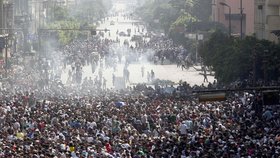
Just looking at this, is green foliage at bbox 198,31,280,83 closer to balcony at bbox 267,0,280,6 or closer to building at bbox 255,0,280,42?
building at bbox 255,0,280,42

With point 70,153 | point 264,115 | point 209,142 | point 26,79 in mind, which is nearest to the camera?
point 70,153

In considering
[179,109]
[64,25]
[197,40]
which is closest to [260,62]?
[179,109]

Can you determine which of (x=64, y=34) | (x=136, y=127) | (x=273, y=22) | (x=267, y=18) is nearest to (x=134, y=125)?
(x=136, y=127)

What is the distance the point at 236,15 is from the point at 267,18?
31759 mm

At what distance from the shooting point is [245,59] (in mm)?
60281

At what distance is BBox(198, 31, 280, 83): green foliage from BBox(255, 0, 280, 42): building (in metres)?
6.76

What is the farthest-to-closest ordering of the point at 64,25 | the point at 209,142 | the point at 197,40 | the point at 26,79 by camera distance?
the point at 64,25 < the point at 197,40 < the point at 26,79 < the point at 209,142

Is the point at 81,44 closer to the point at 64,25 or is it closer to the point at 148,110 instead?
the point at 64,25

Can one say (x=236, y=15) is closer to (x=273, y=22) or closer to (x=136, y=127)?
(x=273, y=22)

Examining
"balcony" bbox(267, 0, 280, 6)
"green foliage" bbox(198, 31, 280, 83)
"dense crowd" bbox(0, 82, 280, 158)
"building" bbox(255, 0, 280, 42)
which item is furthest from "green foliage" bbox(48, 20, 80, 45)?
"dense crowd" bbox(0, 82, 280, 158)

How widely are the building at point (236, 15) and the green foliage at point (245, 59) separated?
2184 centimetres

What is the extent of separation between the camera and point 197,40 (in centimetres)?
9831

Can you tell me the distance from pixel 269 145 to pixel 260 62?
81.2 ft

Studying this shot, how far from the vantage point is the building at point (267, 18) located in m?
75.5
